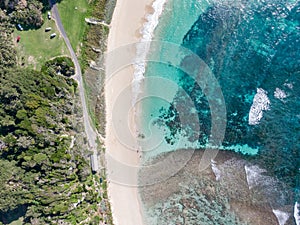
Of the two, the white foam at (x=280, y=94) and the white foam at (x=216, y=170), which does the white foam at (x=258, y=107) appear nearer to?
the white foam at (x=280, y=94)

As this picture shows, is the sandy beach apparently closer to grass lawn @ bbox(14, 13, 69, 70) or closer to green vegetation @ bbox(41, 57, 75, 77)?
green vegetation @ bbox(41, 57, 75, 77)

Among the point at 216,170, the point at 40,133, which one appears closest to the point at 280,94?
the point at 216,170

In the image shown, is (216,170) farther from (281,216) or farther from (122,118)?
(122,118)

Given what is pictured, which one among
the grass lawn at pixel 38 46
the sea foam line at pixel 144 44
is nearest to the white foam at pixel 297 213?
the sea foam line at pixel 144 44

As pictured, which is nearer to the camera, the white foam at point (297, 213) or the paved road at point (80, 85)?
the paved road at point (80, 85)

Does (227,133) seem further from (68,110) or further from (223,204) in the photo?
(68,110)

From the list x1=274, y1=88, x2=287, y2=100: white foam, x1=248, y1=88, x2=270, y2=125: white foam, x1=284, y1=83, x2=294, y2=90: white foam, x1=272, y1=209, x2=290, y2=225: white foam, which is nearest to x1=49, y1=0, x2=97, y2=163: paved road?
x1=248, y1=88, x2=270, y2=125: white foam
